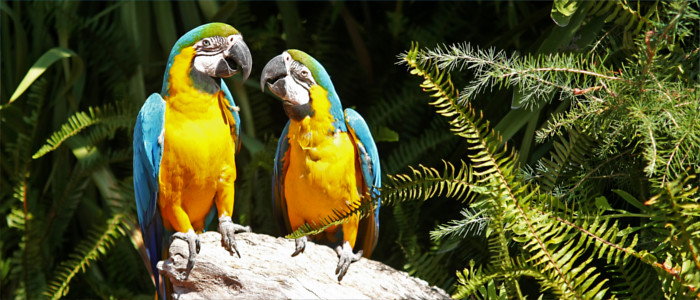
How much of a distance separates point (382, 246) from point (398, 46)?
2.46ft

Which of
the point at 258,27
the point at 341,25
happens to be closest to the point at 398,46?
the point at 341,25

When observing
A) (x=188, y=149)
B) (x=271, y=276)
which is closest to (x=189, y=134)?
Answer: (x=188, y=149)

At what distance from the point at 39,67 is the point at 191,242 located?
93 centimetres

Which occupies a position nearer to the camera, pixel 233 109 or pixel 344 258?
pixel 344 258

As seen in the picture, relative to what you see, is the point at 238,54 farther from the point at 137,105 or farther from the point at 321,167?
the point at 137,105

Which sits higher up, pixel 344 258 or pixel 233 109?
pixel 233 109

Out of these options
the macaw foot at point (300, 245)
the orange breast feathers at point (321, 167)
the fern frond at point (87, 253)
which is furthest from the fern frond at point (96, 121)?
the macaw foot at point (300, 245)

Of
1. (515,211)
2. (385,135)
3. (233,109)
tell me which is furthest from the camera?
(385,135)

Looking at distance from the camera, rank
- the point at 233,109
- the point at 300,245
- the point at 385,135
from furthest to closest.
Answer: the point at 385,135, the point at 233,109, the point at 300,245

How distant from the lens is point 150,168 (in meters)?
1.39

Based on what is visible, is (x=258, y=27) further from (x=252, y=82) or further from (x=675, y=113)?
(x=675, y=113)

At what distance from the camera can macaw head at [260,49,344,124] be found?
1.42 metres

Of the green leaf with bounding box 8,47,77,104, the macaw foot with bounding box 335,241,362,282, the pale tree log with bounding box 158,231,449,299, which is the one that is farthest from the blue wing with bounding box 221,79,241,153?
the green leaf with bounding box 8,47,77,104

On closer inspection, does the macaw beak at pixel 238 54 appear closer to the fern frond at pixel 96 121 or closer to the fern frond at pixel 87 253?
the fern frond at pixel 96 121
